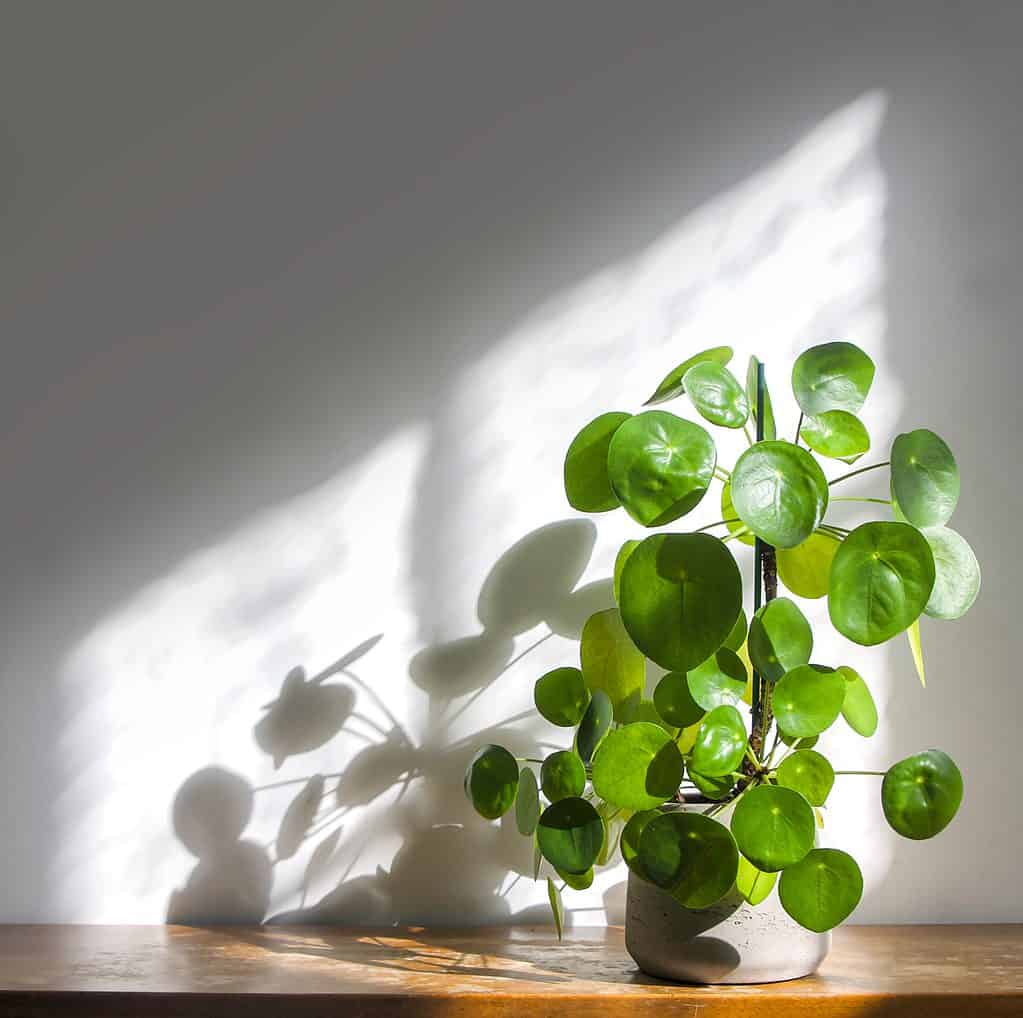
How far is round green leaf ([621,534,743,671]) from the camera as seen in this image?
0.96 meters

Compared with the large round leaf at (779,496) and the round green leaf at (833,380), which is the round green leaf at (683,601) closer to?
the large round leaf at (779,496)

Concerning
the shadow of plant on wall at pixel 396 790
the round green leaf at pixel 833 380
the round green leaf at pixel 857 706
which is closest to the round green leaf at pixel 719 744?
the round green leaf at pixel 857 706

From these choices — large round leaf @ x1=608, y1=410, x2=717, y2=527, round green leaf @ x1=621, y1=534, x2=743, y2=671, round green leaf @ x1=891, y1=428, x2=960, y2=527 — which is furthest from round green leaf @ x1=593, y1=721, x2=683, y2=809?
round green leaf @ x1=891, y1=428, x2=960, y2=527

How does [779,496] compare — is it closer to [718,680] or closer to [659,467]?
[659,467]

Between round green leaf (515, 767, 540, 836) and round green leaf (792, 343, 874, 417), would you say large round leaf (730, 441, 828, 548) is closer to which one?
round green leaf (792, 343, 874, 417)

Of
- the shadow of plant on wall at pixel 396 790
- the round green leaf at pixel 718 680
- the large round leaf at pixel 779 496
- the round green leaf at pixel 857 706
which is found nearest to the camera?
the large round leaf at pixel 779 496

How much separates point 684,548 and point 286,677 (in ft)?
2.30

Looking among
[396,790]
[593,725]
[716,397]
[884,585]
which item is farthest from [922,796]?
[396,790]

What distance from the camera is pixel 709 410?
3.40 feet

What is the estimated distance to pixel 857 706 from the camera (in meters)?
1.17

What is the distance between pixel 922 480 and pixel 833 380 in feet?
0.44

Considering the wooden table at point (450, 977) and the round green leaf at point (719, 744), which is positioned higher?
the round green leaf at point (719, 744)

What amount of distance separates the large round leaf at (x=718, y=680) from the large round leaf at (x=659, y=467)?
173 mm

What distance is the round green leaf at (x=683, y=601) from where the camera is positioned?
96cm
